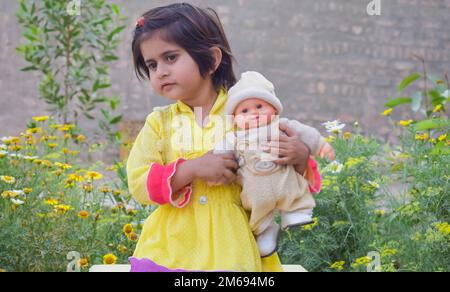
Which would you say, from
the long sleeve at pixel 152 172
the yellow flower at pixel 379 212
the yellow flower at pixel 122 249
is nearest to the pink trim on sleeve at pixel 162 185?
the long sleeve at pixel 152 172

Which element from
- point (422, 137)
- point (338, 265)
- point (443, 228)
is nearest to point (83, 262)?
point (338, 265)

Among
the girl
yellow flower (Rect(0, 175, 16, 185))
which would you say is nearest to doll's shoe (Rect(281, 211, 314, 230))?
the girl

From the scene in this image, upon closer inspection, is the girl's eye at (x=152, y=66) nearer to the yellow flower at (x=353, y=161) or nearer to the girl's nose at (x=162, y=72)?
the girl's nose at (x=162, y=72)

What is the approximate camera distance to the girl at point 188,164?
2201 mm

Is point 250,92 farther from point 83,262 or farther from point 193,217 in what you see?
point 83,262

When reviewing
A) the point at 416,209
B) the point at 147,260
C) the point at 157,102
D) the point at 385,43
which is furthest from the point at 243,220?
the point at 385,43

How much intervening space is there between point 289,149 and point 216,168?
0.20 metres

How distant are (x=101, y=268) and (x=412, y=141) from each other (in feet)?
6.21

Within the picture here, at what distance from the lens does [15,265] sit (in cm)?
328

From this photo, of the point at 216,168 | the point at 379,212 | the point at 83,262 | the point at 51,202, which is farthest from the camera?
the point at 379,212

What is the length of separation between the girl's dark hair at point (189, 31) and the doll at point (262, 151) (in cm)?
15

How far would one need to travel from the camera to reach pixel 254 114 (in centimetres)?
218
